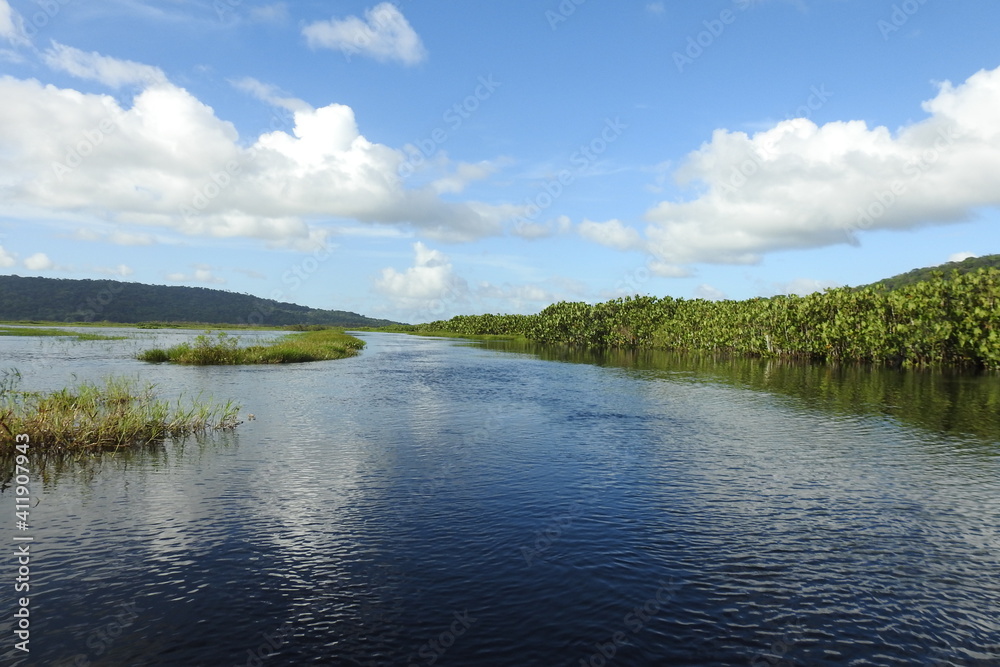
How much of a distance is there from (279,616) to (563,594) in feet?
23.9

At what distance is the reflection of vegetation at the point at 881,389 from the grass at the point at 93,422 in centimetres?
4904

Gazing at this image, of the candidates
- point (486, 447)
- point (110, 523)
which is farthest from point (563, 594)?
point (486, 447)

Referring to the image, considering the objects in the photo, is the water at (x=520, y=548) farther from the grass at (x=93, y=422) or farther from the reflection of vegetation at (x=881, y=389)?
the reflection of vegetation at (x=881, y=389)

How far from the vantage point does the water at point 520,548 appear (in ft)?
43.0

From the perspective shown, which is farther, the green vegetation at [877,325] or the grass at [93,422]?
the green vegetation at [877,325]

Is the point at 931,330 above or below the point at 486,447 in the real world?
above

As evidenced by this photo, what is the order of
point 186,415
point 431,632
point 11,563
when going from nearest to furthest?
1. point 431,632
2. point 11,563
3. point 186,415

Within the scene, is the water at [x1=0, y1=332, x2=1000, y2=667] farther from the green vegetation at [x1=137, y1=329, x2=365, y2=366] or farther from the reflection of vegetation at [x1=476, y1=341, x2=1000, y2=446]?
the green vegetation at [x1=137, y1=329, x2=365, y2=366]

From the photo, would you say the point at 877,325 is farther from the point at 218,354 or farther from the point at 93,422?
the point at 93,422

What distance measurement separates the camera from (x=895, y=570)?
1709 centimetres

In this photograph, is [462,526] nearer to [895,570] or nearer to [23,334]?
[895,570]

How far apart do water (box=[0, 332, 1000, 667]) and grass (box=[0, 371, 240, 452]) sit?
5.49ft

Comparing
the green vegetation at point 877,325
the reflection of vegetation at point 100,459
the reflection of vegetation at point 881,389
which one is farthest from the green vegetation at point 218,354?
the green vegetation at point 877,325

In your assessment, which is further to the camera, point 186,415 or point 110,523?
point 186,415
